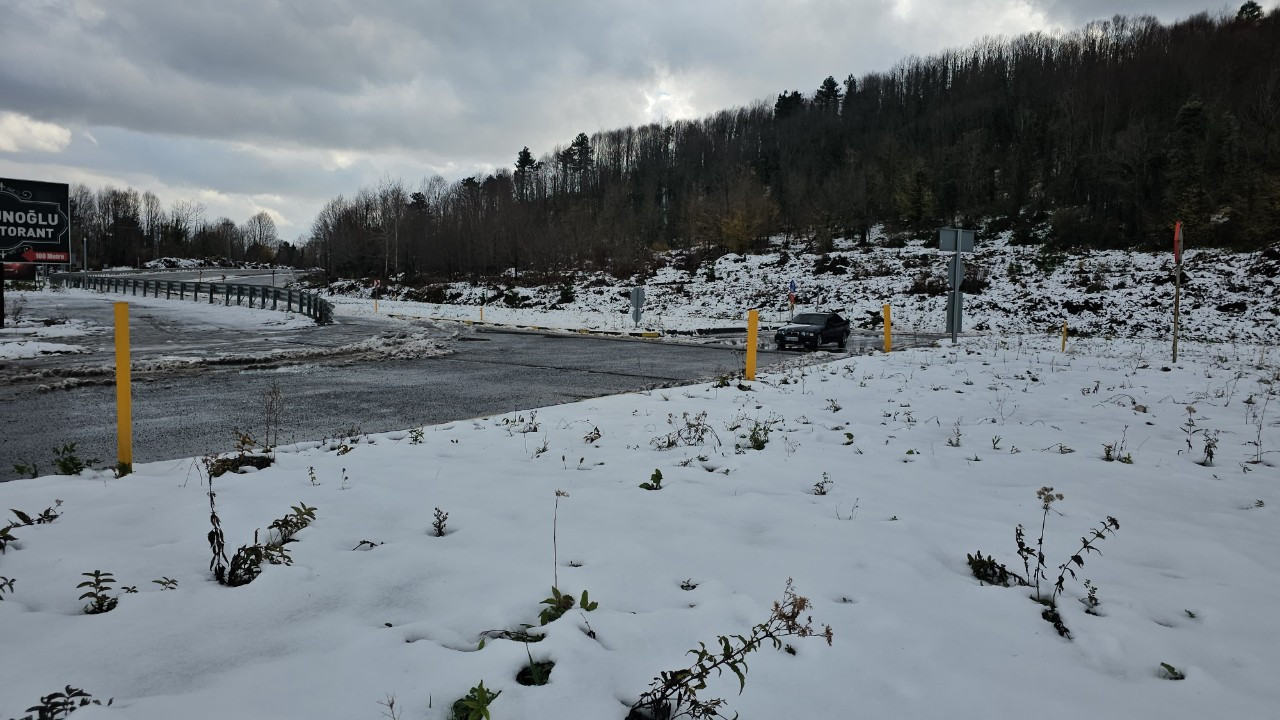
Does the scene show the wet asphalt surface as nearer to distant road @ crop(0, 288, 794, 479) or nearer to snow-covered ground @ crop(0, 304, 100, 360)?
distant road @ crop(0, 288, 794, 479)

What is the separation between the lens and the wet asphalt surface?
24.3 ft

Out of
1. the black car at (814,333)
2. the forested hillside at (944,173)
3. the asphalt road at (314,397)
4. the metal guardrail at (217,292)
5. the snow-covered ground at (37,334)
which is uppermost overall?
the forested hillside at (944,173)

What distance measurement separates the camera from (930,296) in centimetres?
3978

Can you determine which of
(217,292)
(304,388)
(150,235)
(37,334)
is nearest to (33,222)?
(37,334)

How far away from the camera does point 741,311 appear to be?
44.0 metres

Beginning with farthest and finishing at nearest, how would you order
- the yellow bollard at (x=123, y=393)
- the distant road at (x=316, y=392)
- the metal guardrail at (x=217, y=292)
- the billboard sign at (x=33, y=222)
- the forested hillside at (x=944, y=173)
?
the forested hillside at (x=944, y=173) → the metal guardrail at (x=217, y=292) → the billboard sign at (x=33, y=222) → the distant road at (x=316, y=392) → the yellow bollard at (x=123, y=393)

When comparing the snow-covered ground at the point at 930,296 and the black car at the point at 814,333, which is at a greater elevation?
the snow-covered ground at the point at 930,296

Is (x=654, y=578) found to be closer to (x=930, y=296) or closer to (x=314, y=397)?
(x=314, y=397)

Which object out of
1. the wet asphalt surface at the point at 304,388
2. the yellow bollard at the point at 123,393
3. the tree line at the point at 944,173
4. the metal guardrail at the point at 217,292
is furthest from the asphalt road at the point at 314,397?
the tree line at the point at 944,173

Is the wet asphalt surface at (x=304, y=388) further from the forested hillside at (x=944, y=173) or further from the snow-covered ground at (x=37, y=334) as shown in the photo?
the forested hillside at (x=944, y=173)

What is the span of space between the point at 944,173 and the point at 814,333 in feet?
172

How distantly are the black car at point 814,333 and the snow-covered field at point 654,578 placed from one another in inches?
573

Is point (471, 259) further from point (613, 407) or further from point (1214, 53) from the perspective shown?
point (1214, 53)

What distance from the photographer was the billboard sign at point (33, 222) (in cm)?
2014
